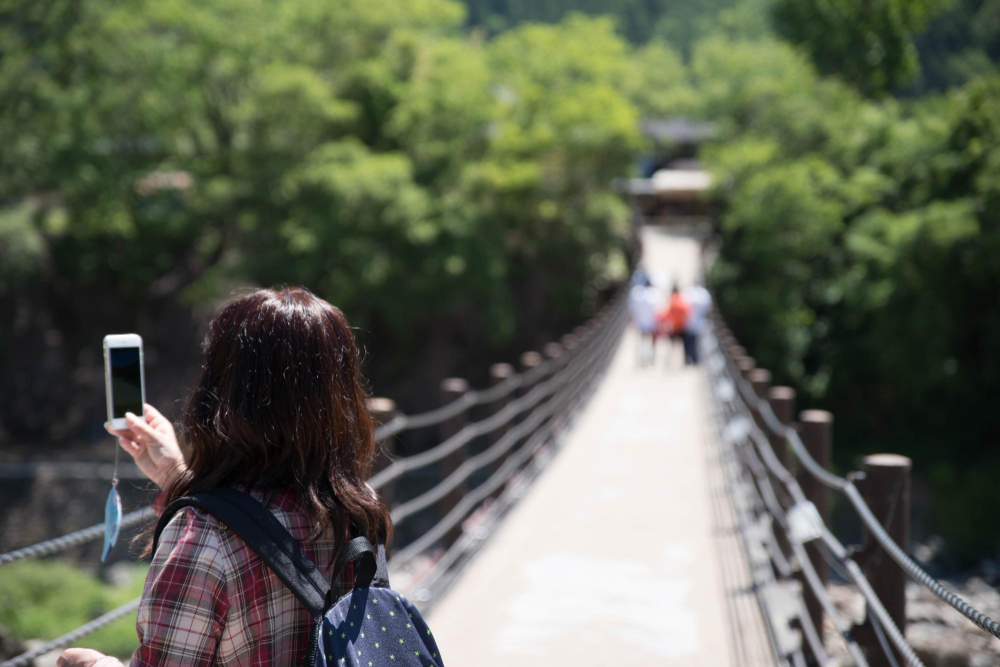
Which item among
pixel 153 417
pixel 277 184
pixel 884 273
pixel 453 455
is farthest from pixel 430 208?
pixel 153 417

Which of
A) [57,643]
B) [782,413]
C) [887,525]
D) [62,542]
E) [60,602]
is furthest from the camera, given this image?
[60,602]

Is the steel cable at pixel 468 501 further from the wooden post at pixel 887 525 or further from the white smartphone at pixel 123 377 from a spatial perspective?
the white smartphone at pixel 123 377

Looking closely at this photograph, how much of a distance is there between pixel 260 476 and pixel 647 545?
4338 mm

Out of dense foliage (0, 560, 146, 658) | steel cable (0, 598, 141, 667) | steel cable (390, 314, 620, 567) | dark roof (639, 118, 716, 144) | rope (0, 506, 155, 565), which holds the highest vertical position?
dark roof (639, 118, 716, 144)

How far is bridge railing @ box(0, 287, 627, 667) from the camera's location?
250cm

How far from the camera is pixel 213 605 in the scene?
1.39 meters

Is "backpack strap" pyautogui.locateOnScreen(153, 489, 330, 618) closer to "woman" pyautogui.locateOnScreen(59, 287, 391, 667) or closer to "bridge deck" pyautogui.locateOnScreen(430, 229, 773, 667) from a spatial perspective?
"woman" pyautogui.locateOnScreen(59, 287, 391, 667)

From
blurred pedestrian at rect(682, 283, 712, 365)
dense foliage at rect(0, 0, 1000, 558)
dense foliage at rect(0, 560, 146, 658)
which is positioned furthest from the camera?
dense foliage at rect(0, 0, 1000, 558)

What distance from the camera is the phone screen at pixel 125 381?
6.25ft

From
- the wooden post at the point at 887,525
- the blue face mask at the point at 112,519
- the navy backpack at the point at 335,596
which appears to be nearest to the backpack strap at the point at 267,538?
the navy backpack at the point at 335,596

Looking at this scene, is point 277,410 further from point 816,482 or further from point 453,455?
point 453,455

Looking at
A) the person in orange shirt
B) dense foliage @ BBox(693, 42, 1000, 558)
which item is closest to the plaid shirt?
the person in orange shirt

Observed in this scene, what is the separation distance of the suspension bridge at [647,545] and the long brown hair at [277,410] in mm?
809

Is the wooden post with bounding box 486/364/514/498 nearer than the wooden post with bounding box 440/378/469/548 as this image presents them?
No
